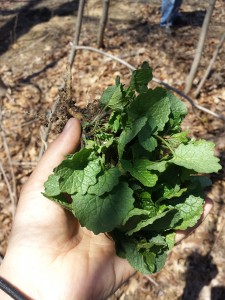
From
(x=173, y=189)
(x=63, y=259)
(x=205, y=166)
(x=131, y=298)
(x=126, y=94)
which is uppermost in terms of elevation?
(x=126, y=94)

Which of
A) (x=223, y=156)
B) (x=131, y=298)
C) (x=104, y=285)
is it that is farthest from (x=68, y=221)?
(x=223, y=156)

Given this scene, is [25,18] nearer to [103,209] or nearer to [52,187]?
[52,187]

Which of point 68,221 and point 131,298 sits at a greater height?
point 68,221

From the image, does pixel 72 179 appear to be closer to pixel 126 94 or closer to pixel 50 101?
pixel 126 94

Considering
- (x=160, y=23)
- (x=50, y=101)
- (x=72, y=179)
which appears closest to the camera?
(x=72, y=179)

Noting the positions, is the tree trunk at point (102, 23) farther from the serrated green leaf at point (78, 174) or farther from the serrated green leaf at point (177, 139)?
the serrated green leaf at point (78, 174)

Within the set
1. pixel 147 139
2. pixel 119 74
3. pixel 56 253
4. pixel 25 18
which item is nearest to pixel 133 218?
pixel 147 139
